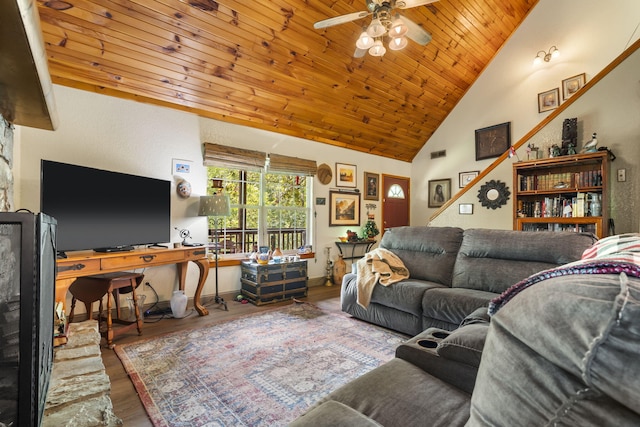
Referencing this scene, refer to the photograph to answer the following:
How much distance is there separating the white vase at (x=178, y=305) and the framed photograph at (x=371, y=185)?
3742 mm

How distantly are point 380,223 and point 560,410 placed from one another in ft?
19.1

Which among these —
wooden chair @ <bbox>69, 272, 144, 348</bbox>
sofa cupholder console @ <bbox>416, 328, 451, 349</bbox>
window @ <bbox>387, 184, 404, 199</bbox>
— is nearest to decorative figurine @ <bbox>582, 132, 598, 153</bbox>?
window @ <bbox>387, 184, 404, 199</bbox>

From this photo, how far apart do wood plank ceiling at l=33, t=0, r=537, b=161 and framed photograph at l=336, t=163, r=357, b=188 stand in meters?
0.42

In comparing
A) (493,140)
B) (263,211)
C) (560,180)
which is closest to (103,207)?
(263,211)

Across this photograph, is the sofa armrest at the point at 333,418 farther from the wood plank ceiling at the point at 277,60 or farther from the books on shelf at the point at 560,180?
the books on shelf at the point at 560,180

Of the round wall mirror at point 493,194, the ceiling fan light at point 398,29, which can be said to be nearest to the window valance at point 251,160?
the ceiling fan light at point 398,29

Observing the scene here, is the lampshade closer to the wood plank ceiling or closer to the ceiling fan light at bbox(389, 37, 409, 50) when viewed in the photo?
the wood plank ceiling

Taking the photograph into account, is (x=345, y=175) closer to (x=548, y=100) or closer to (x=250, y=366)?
(x=548, y=100)

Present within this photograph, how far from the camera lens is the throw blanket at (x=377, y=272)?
3018 millimetres

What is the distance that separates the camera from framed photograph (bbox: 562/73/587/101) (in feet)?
15.1

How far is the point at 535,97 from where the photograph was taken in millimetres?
5121

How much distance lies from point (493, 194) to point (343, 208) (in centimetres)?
240

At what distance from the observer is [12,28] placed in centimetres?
90

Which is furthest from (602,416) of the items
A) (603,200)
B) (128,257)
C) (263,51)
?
(603,200)
